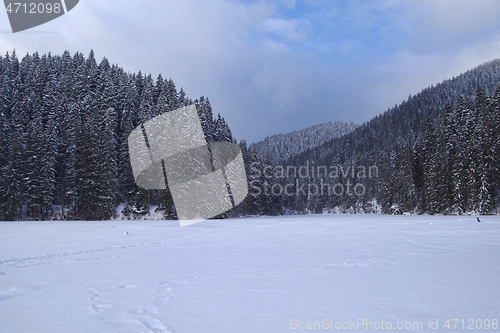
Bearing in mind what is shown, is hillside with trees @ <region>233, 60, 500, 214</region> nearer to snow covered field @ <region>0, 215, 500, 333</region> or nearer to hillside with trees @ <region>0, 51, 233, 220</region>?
hillside with trees @ <region>0, 51, 233, 220</region>

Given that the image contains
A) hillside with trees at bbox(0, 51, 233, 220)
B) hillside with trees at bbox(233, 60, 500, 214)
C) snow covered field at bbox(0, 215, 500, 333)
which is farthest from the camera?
hillside with trees at bbox(233, 60, 500, 214)

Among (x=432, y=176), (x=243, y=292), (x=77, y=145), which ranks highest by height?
(x=77, y=145)

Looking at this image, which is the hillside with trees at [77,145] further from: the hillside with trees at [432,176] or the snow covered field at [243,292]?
the snow covered field at [243,292]

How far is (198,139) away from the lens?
135 ft

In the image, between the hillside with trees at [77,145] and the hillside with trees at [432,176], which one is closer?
the hillside with trees at [77,145]

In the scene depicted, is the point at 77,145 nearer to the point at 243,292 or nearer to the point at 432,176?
the point at 243,292

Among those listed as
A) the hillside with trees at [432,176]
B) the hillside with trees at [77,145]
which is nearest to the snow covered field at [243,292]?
the hillside with trees at [77,145]

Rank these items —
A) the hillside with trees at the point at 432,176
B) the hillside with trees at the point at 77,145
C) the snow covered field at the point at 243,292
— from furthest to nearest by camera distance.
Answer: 1. the hillside with trees at the point at 432,176
2. the hillside with trees at the point at 77,145
3. the snow covered field at the point at 243,292

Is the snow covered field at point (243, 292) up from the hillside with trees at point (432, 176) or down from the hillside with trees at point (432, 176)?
down

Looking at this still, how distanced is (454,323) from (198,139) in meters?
38.5

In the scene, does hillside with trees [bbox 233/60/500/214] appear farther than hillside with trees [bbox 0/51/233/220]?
Yes

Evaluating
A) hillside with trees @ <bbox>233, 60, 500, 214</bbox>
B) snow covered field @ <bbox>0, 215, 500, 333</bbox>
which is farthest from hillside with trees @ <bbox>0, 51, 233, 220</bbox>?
snow covered field @ <bbox>0, 215, 500, 333</bbox>

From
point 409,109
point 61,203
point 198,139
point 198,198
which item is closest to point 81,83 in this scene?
point 61,203

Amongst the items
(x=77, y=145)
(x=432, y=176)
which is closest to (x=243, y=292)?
(x=77, y=145)
